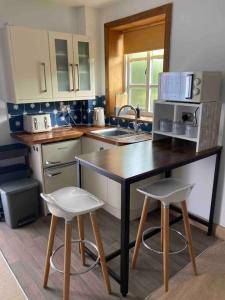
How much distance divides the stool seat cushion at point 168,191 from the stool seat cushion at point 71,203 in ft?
1.20

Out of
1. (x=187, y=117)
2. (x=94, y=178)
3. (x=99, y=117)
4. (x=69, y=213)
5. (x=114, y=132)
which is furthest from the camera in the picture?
(x=99, y=117)

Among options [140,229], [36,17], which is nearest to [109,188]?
Answer: [140,229]

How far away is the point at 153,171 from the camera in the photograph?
1604mm

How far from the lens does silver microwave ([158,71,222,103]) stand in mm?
1904

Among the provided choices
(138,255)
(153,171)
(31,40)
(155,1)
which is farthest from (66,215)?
(155,1)

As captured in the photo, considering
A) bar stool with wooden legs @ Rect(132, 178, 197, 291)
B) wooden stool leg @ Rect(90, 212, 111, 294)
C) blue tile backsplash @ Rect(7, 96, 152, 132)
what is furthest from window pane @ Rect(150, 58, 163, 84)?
wooden stool leg @ Rect(90, 212, 111, 294)

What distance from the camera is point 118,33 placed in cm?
310

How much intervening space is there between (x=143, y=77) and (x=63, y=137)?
4.08ft

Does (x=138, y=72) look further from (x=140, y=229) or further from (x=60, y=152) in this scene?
(x=140, y=229)

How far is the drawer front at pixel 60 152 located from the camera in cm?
257

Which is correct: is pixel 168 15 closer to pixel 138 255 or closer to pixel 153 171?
pixel 153 171

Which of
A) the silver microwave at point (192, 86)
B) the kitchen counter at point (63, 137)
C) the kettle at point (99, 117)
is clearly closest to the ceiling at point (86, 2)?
the kettle at point (99, 117)

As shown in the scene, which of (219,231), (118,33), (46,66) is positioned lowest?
(219,231)

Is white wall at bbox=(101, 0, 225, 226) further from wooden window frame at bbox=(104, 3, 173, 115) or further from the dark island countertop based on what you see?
the dark island countertop
